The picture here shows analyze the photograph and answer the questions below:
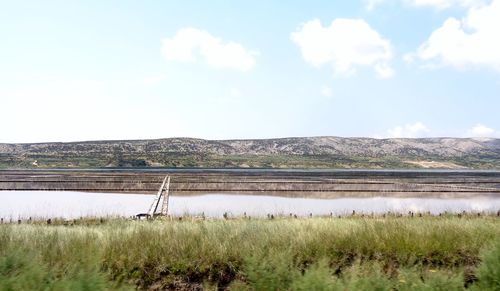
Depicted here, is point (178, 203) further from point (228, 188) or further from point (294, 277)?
point (294, 277)

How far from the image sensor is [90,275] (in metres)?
6.50

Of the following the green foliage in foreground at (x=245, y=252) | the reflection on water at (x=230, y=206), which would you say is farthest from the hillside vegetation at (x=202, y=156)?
the green foliage in foreground at (x=245, y=252)

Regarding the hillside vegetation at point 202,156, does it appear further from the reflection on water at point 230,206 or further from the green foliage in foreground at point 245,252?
the green foliage in foreground at point 245,252

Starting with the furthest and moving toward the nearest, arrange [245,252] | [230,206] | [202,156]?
[202,156]
[230,206]
[245,252]

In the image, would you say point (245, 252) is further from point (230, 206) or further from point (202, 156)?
point (202, 156)

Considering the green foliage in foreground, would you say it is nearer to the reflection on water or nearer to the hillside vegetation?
the reflection on water

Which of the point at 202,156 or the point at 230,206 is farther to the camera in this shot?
the point at 202,156

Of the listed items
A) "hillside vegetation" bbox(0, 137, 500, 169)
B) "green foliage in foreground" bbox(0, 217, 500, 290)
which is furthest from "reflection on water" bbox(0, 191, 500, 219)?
"hillside vegetation" bbox(0, 137, 500, 169)

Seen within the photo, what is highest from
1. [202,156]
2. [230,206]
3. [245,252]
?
[202,156]

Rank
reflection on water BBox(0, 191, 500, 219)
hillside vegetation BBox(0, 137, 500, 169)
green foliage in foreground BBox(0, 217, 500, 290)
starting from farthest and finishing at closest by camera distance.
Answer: hillside vegetation BBox(0, 137, 500, 169)
reflection on water BBox(0, 191, 500, 219)
green foliage in foreground BBox(0, 217, 500, 290)

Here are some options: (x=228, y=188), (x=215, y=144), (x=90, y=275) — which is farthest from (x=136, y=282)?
(x=215, y=144)

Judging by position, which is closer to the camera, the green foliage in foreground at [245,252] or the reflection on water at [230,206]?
the green foliage in foreground at [245,252]

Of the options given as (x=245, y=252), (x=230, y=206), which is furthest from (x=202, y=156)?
(x=245, y=252)

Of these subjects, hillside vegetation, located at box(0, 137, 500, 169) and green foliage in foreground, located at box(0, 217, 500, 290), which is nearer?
green foliage in foreground, located at box(0, 217, 500, 290)
